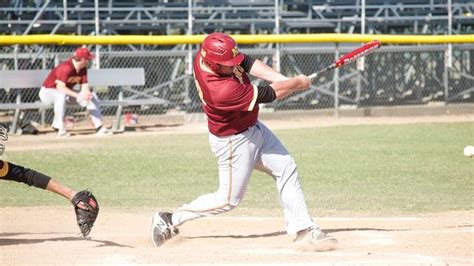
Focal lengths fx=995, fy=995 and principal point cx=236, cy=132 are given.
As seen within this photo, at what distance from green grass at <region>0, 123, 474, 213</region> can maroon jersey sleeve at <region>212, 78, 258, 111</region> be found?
10.6 ft

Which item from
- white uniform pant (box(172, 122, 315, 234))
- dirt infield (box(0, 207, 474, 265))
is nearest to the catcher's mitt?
dirt infield (box(0, 207, 474, 265))

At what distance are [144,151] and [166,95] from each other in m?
4.86

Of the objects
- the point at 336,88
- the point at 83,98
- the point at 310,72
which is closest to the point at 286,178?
the point at 83,98

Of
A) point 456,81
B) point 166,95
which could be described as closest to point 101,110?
point 166,95

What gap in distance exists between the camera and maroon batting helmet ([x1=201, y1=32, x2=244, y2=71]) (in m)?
7.51

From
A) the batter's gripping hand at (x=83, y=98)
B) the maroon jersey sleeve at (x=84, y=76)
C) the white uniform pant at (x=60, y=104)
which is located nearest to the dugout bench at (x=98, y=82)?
the white uniform pant at (x=60, y=104)

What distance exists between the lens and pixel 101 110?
19.6 metres

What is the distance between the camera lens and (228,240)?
27.9 feet

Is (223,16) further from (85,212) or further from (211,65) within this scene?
(211,65)

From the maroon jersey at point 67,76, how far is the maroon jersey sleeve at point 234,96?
10.3m

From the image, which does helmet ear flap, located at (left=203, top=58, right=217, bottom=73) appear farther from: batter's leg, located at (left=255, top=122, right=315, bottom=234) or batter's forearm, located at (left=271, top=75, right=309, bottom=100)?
batter's leg, located at (left=255, top=122, right=315, bottom=234)

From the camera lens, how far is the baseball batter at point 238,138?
7551 mm

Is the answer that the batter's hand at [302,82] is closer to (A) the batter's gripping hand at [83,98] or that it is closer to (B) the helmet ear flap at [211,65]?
(B) the helmet ear flap at [211,65]

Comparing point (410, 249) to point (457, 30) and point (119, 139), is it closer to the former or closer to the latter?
point (119, 139)
